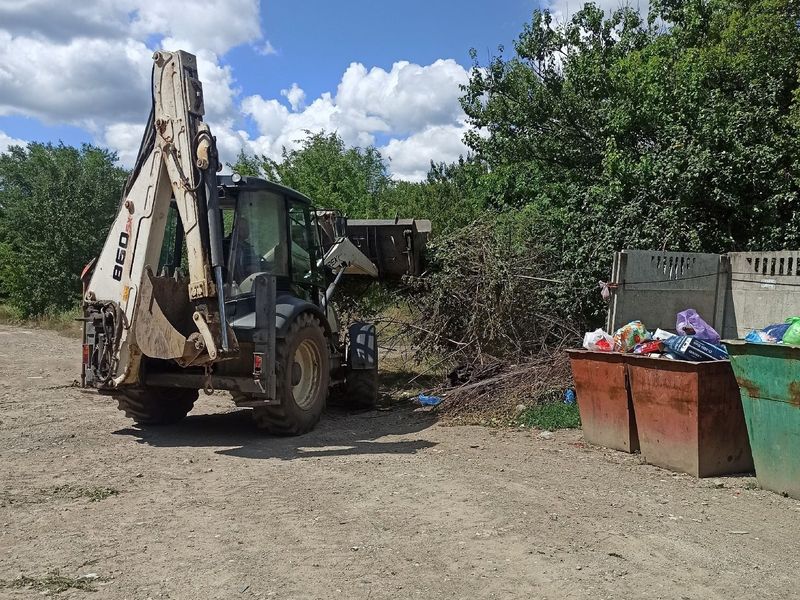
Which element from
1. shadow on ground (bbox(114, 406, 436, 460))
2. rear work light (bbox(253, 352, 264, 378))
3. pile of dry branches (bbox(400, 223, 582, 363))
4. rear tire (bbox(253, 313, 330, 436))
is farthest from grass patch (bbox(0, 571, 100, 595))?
pile of dry branches (bbox(400, 223, 582, 363))

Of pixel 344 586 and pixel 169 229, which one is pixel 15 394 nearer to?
pixel 169 229

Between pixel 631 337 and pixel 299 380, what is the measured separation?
11.6 ft

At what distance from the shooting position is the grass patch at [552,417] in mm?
8094

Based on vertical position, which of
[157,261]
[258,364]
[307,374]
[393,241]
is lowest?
[307,374]

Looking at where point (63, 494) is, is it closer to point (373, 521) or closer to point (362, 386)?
point (373, 521)

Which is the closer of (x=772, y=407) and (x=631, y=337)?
(x=772, y=407)

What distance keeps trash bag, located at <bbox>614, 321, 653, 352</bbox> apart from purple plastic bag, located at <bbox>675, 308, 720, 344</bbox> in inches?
22.0

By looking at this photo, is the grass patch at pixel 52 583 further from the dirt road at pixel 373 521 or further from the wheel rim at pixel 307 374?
the wheel rim at pixel 307 374

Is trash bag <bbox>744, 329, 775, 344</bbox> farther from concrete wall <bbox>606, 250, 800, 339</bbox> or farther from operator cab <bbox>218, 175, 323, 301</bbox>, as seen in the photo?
operator cab <bbox>218, 175, 323, 301</bbox>

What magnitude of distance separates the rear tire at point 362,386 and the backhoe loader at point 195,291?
1.21 metres

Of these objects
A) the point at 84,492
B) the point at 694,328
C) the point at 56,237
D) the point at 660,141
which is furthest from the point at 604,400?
the point at 56,237

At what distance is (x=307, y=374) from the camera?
8.18 meters

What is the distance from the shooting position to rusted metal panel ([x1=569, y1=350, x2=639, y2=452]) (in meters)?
6.84

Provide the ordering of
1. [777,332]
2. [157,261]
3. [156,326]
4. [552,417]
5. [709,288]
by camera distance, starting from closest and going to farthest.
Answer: [777,332]
[156,326]
[157,261]
[552,417]
[709,288]
